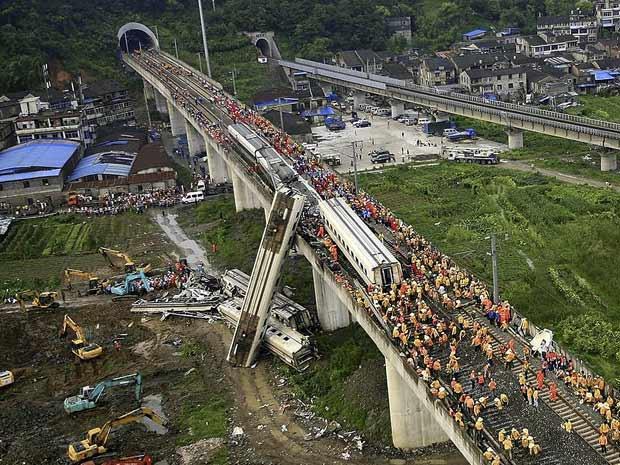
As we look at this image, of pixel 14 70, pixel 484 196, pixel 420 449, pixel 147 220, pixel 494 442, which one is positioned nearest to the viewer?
pixel 494 442

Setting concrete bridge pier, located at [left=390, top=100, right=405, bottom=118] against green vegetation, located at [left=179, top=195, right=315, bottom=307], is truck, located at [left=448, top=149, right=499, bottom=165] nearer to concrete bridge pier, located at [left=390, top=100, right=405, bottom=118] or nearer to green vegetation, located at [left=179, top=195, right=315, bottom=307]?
green vegetation, located at [left=179, top=195, right=315, bottom=307]

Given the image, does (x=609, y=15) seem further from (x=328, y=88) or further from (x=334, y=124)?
(x=334, y=124)

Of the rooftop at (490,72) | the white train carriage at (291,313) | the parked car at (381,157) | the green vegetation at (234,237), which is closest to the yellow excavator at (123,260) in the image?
the green vegetation at (234,237)

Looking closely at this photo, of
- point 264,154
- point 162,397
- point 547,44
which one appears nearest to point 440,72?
point 547,44

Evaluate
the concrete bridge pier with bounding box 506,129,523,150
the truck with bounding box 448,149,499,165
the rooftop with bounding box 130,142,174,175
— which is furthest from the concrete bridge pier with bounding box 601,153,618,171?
the rooftop with bounding box 130,142,174,175

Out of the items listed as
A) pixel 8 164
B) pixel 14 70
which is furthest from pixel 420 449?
pixel 14 70

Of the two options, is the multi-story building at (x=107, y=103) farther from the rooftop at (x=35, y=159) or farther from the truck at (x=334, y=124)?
the truck at (x=334, y=124)

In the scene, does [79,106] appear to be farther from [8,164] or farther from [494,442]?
[494,442]
